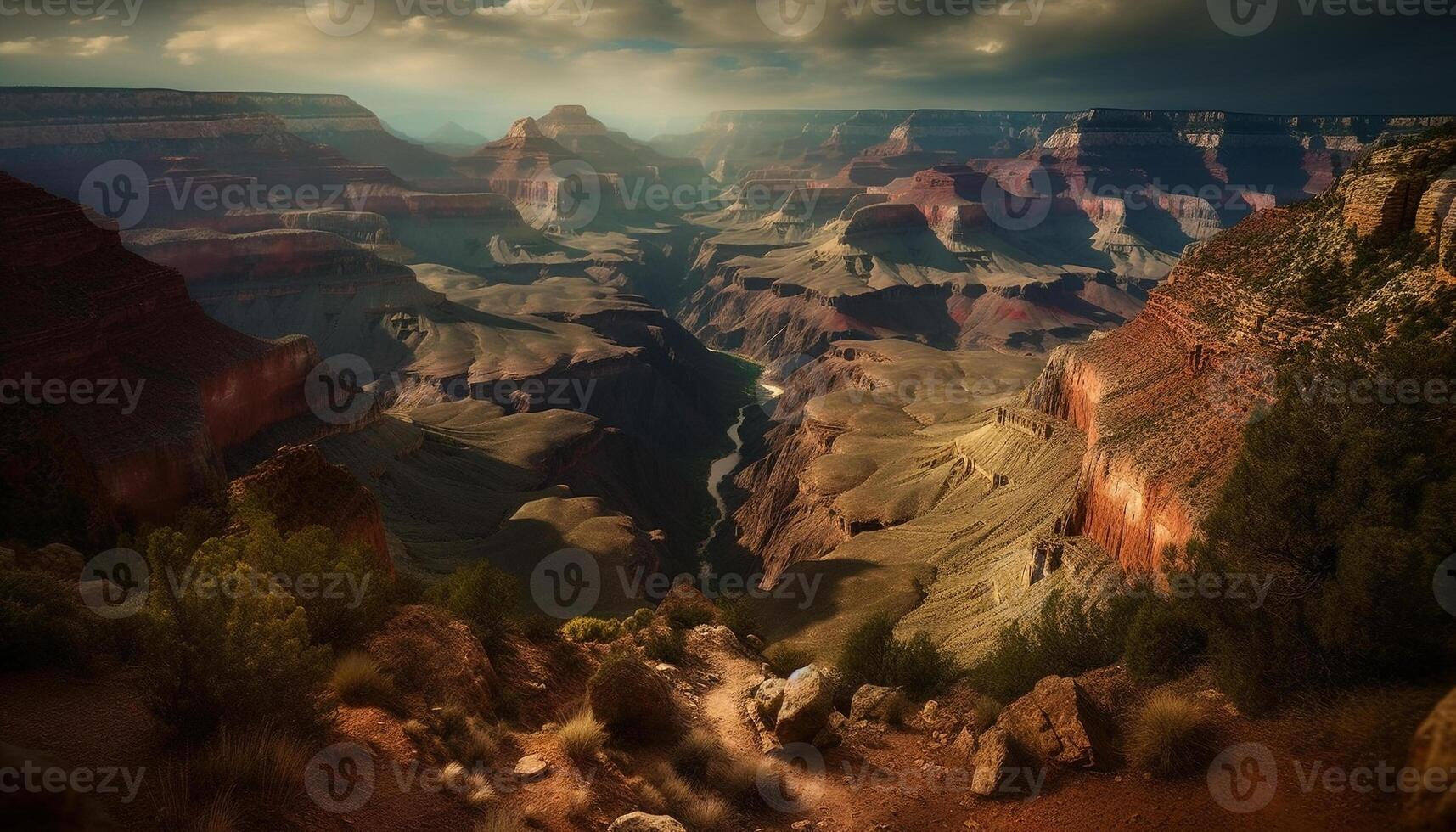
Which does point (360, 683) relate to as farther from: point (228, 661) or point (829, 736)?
point (829, 736)

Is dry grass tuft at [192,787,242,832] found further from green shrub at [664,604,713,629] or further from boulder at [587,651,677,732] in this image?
green shrub at [664,604,713,629]

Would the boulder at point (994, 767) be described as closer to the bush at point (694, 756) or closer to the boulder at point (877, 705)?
the boulder at point (877, 705)

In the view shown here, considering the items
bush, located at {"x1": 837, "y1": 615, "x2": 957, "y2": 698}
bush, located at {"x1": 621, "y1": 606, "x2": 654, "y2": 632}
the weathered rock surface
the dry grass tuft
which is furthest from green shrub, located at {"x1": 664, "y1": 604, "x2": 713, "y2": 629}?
the dry grass tuft

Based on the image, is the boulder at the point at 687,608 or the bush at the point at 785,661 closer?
the bush at the point at 785,661

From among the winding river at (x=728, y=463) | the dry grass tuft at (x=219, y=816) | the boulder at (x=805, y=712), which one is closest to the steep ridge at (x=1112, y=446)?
the boulder at (x=805, y=712)

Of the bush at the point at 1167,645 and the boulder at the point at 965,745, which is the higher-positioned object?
the bush at the point at 1167,645

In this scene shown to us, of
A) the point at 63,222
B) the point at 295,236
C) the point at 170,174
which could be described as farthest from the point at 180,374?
the point at 170,174

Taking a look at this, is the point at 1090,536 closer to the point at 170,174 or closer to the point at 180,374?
the point at 180,374

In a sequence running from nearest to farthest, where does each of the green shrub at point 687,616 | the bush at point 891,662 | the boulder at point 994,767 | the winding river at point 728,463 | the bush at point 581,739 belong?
the boulder at point 994,767
the bush at point 581,739
the bush at point 891,662
the green shrub at point 687,616
the winding river at point 728,463
